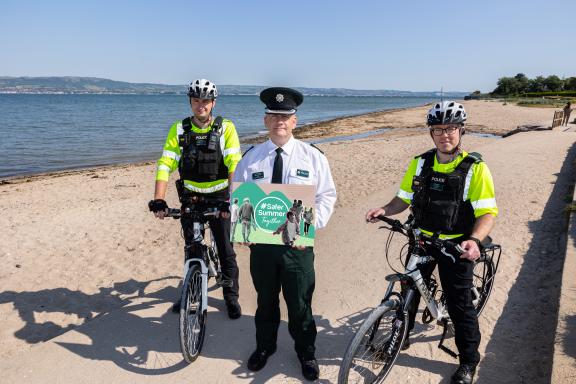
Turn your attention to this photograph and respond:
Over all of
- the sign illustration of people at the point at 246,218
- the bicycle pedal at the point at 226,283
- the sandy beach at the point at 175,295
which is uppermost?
the sign illustration of people at the point at 246,218

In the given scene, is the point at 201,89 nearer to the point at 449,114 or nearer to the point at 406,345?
the point at 449,114

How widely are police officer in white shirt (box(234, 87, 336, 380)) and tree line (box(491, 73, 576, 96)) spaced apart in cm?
11110

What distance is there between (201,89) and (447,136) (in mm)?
2589

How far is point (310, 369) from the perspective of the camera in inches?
155

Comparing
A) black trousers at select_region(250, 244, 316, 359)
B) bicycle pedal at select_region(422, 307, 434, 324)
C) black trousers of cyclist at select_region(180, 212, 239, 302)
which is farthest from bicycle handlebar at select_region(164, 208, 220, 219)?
bicycle pedal at select_region(422, 307, 434, 324)

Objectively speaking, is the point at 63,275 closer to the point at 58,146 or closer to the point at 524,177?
the point at 524,177

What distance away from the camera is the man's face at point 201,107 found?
4.52 meters

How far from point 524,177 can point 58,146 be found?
91.8 feet

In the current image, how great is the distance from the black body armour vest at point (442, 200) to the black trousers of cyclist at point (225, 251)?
2.36 meters

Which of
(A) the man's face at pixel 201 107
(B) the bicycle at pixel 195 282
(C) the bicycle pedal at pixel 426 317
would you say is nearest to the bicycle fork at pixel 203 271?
(B) the bicycle at pixel 195 282

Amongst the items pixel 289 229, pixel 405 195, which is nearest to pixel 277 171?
pixel 289 229

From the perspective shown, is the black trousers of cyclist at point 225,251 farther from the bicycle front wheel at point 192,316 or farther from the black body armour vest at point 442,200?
the black body armour vest at point 442,200

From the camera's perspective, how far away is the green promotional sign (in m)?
3.32

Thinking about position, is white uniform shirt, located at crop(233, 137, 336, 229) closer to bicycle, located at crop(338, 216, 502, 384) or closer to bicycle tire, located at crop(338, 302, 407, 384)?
bicycle, located at crop(338, 216, 502, 384)
